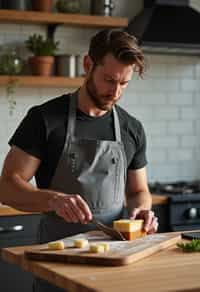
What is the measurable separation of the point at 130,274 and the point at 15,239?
73.7 inches

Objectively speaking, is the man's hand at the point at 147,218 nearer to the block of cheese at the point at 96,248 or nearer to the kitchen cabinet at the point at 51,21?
the block of cheese at the point at 96,248

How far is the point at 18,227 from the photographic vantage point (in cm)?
379

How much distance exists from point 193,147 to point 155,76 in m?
0.58

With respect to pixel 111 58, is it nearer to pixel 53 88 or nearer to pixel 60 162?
pixel 60 162

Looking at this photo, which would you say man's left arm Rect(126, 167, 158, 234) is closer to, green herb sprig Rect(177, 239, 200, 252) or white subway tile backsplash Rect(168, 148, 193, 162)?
green herb sprig Rect(177, 239, 200, 252)

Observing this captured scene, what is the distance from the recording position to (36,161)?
2744mm

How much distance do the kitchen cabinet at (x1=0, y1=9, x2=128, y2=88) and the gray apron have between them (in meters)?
1.46

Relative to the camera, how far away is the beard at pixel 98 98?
9.05 ft

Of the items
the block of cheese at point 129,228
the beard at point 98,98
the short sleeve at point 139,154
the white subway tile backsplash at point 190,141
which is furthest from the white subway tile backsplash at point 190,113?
A: the block of cheese at point 129,228

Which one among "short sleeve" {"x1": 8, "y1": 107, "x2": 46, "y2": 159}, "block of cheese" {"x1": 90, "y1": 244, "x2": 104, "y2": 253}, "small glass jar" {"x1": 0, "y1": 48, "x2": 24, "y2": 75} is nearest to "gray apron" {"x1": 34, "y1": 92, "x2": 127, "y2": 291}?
"short sleeve" {"x1": 8, "y1": 107, "x2": 46, "y2": 159}

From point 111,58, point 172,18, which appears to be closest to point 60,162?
point 111,58

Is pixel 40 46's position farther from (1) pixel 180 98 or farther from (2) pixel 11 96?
(1) pixel 180 98

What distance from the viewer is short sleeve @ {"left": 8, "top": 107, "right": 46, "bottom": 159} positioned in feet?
8.93

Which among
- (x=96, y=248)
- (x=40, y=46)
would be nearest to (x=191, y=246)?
(x=96, y=248)
